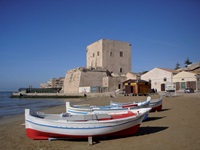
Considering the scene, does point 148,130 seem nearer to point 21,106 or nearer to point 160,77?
point 21,106

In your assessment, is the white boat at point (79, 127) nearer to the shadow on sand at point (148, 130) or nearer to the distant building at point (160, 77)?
the shadow on sand at point (148, 130)

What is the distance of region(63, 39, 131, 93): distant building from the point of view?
37.9 metres

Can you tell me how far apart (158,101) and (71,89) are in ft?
107

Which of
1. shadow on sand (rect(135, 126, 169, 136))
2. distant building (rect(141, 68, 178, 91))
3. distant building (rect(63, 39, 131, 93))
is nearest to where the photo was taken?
shadow on sand (rect(135, 126, 169, 136))

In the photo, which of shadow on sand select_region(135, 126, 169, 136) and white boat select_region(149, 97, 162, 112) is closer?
shadow on sand select_region(135, 126, 169, 136)

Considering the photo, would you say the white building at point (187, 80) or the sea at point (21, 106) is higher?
the white building at point (187, 80)

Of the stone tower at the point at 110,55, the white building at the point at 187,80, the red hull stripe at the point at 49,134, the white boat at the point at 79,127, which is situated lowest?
the red hull stripe at the point at 49,134

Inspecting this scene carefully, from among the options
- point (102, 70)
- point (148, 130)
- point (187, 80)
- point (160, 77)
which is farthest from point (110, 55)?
point (148, 130)

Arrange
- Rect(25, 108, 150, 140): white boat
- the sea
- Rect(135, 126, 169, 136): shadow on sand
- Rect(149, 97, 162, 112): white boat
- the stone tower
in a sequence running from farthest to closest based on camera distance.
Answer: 1. the stone tower
2. the sea
3. Rect(149, 97, 162, 112): white boat
4. Rect(135, 126, 169, 136): shadow on sand
5. Rect(25, 108, 150, 140): white boat

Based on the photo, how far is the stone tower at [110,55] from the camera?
4362cm

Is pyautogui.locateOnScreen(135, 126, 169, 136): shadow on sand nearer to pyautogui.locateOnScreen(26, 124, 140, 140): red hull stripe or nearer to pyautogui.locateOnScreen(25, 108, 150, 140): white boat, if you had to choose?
pyautogui.locateOnScreen(26, 124, 140, 140): red hull stripe

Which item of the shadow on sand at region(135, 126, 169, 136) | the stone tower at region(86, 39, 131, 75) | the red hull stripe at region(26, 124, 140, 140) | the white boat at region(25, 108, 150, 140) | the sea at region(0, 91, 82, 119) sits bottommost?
the sea at region(0, 91, 82, 119)

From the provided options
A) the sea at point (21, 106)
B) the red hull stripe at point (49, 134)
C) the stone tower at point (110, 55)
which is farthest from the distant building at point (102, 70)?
the red hull stripe at point (49, 134)

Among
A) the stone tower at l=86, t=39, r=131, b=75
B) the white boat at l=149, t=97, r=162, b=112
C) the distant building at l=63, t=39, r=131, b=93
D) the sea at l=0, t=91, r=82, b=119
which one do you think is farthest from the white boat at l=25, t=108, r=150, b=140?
the stone tower at l=86, t=39, r=131, b=75
